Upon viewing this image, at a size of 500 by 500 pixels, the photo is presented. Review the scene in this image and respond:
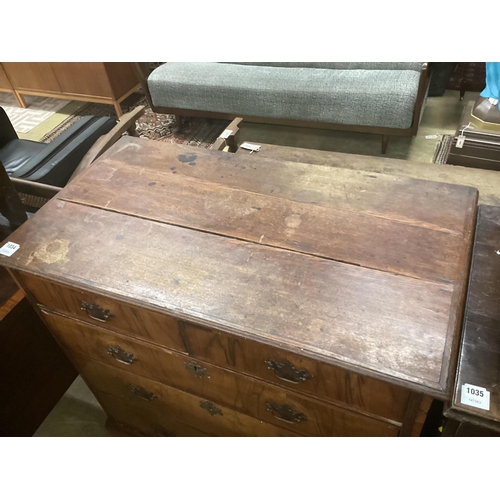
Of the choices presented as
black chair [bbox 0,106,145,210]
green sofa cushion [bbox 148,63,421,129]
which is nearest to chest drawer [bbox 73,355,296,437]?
black chair [bbox 0,106,145,210]

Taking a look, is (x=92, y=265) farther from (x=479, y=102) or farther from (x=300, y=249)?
(x=479, y=102)

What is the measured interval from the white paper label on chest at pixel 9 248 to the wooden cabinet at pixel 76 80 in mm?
2475

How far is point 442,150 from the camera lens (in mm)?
2438

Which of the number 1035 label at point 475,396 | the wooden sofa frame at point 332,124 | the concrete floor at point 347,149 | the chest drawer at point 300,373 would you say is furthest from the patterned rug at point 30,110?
the number 1035 label at point 475,396

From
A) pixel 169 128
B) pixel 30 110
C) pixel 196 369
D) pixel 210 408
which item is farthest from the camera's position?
pixel 30 110

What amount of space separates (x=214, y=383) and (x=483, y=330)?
1.92 ft

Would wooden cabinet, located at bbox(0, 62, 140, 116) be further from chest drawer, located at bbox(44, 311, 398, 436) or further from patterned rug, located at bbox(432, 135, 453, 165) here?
chest drawer, located at bbox(44, 311, 398, 436)

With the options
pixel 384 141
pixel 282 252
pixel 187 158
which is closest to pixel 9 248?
pixel 187 158

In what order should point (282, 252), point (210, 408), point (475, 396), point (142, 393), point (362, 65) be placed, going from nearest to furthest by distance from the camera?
point (475, 396), point (282, 252), point (210, 408), point (142, 393), point (362, 65)

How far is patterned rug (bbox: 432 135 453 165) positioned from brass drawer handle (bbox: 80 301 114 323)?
83.6 inches

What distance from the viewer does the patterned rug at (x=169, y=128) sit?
2863 millimetres

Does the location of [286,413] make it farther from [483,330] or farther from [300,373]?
[483,330]

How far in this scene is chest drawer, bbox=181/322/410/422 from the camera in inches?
26.7

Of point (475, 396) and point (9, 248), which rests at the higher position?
point (9, 248)
